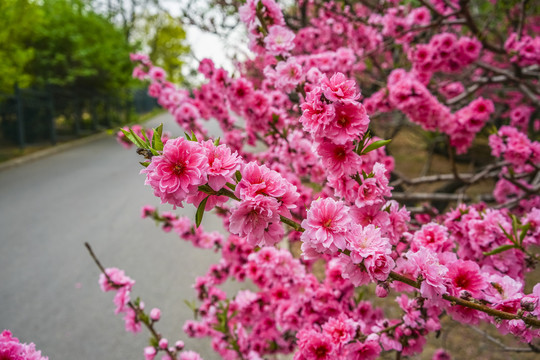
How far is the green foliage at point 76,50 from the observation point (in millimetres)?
12008

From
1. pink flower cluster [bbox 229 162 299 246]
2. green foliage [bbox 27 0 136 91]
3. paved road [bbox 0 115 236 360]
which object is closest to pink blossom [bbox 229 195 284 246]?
pink flower cluster [bbox 229 162 299 246]

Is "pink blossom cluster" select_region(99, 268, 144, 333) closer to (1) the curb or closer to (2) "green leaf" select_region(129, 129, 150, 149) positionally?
(2) "green leaf" select_region(129, 129, 150, 149)

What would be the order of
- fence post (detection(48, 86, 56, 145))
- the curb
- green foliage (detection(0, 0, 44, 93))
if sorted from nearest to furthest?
green foliage (detection(0, 0, 44, 93)), the curb, fence post (detection(48, 86, 56, 145))

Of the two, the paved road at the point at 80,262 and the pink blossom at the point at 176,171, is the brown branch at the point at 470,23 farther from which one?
the paved road at the point at 80,262

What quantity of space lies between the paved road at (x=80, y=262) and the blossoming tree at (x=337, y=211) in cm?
118

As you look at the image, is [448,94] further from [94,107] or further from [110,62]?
[94,107]

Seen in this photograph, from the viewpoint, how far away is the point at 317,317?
7.36 ft

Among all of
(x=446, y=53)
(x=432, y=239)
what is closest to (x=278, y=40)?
(x=432, y=239)

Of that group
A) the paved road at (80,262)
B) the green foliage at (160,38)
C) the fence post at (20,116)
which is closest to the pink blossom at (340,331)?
the paved road at (80,262)

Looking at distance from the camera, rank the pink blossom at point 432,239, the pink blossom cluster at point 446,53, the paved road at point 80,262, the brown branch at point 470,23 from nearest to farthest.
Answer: the pink blossom at point 432,239
the brown branch at point 470,23
the pink blossom cluster at point 446,53
the paved road at point 80,262

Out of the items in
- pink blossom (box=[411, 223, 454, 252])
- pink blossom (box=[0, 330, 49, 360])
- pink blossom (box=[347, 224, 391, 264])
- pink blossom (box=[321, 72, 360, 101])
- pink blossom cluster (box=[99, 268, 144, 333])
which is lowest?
pink blossom cluster (box=[99, 268, 144, 333])

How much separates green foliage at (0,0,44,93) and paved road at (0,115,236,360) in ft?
9.15

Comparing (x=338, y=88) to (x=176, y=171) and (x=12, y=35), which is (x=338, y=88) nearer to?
(x=176, y=171)

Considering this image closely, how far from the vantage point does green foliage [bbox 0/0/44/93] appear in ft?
28.7
